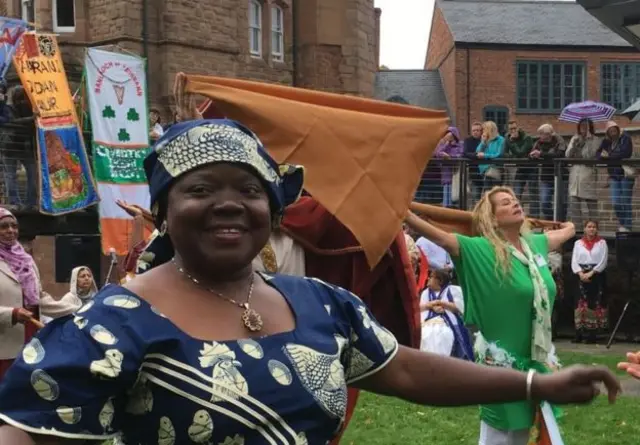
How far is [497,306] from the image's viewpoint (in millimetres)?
5391

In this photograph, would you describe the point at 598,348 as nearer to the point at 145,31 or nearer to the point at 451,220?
the point at 451,220

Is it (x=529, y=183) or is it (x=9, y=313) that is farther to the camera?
(x=529, y=183)

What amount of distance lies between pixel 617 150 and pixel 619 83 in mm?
28000

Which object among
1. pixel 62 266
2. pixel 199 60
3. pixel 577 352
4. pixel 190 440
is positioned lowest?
pixel 577 352

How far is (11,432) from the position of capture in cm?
183

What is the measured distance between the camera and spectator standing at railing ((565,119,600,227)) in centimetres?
1450

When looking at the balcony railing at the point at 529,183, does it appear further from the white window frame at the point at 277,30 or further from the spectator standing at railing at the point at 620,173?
the white window frame at the point at 277,30

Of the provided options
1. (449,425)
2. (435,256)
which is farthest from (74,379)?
(435,256)

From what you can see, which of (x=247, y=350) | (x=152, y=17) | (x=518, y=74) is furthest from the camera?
(x=518, y=74)

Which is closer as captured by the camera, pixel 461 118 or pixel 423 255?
pixel 423 255

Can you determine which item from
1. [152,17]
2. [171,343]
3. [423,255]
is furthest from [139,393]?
[152,17]

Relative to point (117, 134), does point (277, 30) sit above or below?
above

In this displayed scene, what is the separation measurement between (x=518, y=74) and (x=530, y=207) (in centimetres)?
2547

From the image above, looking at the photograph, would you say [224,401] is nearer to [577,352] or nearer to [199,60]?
[577,352]
